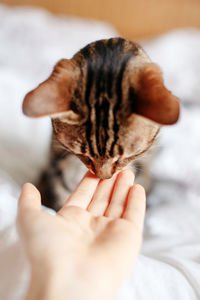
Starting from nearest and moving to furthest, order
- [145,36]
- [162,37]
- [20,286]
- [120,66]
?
[20,286], [120,66], [162,37], [145,36]

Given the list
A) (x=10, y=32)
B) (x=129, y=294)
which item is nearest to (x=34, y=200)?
(x=129, y=294)

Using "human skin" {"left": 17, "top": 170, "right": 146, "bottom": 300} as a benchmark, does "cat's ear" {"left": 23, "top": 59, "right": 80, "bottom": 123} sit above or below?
above

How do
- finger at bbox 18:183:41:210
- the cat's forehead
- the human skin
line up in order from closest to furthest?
the human skin → finger at bbox 18:183:41:210 → the cat's forehead

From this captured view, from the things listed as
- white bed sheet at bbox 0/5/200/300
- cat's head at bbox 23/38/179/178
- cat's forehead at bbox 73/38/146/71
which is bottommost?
white bed sheet at bbox 0/5/200/300

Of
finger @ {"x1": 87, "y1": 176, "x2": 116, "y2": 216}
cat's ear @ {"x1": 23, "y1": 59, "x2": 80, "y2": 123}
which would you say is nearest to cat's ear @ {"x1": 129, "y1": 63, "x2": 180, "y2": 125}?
cat's ear @ {"x1": 23, "y1": 59, "x2": 80, "y2": 123}

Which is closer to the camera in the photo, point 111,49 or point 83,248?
point 83,248

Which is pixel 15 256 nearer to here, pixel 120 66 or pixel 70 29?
pixel 120 66

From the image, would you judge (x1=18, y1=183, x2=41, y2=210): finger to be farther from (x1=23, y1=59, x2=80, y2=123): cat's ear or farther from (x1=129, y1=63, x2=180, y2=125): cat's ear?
(x1=129, y1=63, x2=180, y2=125): cat's ear

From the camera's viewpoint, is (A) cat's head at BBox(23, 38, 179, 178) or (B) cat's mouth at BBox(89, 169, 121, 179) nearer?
(A) cat's head at BBox(23, 38, 179, 178)

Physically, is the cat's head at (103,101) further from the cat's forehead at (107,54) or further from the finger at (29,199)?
the finger at (29,199)
